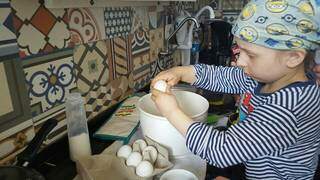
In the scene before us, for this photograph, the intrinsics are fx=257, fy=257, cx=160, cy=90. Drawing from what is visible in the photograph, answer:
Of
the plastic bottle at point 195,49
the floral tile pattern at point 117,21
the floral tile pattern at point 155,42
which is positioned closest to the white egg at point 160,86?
the floral tile pattern at point 117,21

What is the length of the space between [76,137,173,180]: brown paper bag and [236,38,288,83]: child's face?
0.29 metres

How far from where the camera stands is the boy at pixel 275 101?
0.53m

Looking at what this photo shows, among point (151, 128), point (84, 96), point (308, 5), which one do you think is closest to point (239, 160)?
point (151, 128)

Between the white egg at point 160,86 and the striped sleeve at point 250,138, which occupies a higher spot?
the white egg at point 160,86

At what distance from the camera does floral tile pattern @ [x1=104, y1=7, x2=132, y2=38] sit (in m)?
0.93

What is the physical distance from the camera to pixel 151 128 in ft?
2.22

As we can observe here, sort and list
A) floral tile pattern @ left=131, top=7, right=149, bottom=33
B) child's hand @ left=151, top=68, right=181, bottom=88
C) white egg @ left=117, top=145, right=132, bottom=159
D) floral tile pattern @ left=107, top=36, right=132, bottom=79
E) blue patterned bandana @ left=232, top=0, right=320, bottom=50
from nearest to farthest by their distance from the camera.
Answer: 1. blue patterned bandana @ left=232, top=0, right=320, bottom=50
2. white egg @ left=117, top=145, right=132, bottom=159
3. child's hand @ left=151, top=68, right=181, bottom=88
4. floral tile pattern @ left=107, top=36, right=132, bottom=79
5. floral tile pattern @ left=131, top=7, right=149, bottom=33

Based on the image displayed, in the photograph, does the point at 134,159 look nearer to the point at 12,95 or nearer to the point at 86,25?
the point at 12,95

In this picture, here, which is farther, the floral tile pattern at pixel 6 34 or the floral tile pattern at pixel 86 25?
the floral tile pattern at pixel 86 25

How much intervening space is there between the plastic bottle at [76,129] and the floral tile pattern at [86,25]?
0.64 feet

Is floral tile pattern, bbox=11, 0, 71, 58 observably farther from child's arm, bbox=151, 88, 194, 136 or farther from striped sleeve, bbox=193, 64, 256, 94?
striped sleeve, bbox=193, 64, 256, 94

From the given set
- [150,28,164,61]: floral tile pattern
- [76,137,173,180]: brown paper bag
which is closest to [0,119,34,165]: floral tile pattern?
[76,137,173,180]: brown paper bag

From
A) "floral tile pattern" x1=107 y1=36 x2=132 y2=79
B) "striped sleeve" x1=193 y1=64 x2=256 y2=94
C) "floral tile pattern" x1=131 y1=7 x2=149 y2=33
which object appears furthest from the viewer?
"floral tile pattern" x1=131 y1=7 x2=149 y2=33

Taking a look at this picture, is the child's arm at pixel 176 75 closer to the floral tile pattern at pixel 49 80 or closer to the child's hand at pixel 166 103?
the child's hand at pixel 166 103
